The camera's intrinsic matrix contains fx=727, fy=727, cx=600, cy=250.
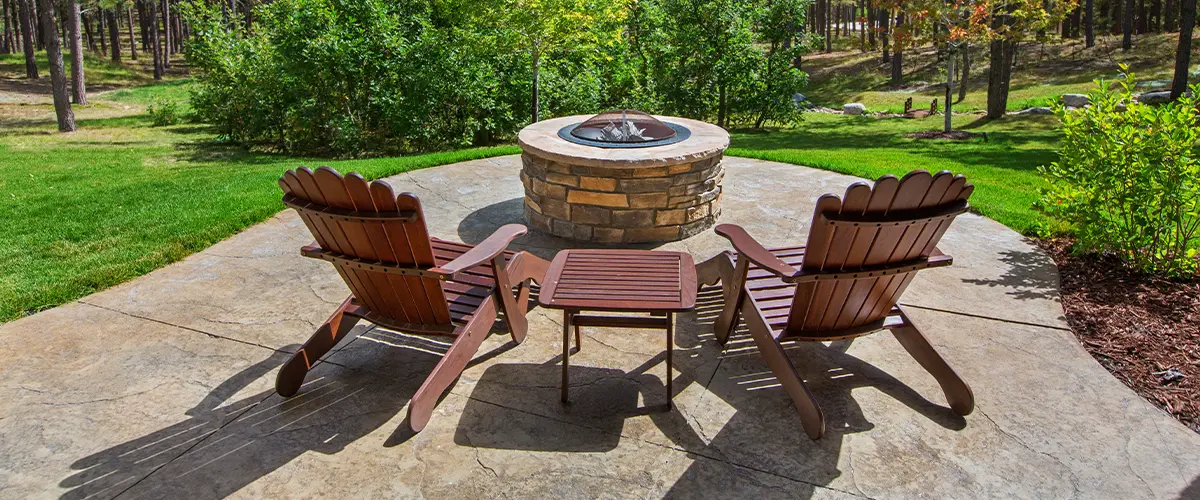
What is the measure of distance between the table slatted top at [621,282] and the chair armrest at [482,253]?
0.25m

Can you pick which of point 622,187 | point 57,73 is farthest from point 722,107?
point 57,73

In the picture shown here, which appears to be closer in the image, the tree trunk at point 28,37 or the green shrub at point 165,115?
the green shrub at point 165,115

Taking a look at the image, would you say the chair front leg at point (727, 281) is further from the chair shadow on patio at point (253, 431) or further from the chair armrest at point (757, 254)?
the chair shadow on patio at point (253, 431)

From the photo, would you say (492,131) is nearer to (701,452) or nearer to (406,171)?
(406,171)

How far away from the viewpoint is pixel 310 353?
327 cm

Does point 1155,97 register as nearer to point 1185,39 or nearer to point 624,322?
point 1185,39

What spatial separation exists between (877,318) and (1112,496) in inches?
41.2

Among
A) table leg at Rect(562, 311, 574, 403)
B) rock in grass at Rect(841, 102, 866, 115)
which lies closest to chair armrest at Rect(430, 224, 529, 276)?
table leg at Rect(562, 311, 574, 403)

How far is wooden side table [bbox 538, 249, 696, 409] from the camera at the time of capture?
3.08 m

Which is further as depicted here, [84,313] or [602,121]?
[602,121]

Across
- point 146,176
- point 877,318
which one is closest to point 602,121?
point 877,318

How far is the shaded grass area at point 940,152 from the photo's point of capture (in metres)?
6.96

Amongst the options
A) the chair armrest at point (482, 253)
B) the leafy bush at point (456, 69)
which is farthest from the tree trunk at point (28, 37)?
the chair armrest at point (482, 253)

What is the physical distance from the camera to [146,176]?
8.37 meters
